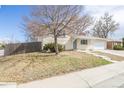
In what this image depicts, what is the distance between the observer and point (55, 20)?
18.2 metres

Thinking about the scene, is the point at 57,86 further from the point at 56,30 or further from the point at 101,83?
the point at 56,30

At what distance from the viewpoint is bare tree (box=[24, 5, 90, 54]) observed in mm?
18156

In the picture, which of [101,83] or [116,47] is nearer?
[101,83]

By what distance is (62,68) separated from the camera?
13672 millimetres

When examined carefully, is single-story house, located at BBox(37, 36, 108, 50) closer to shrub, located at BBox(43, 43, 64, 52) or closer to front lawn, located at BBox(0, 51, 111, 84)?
shrub, located at BBox(43, 43, 64, 52)

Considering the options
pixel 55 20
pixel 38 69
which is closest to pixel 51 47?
pixel 55 20

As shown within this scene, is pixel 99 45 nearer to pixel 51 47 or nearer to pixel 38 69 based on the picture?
pixel 51 47

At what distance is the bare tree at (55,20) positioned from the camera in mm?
18156

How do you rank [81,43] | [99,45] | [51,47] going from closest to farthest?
[51,47] → [81,43] → [99,45]

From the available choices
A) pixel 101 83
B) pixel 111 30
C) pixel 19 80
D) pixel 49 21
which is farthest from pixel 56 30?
pixel 111 30

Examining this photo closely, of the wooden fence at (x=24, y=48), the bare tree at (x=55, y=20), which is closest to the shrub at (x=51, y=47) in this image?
the wooden fence at (x=24, y=48)

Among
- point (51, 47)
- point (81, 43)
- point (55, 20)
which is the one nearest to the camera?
point (55, 20)

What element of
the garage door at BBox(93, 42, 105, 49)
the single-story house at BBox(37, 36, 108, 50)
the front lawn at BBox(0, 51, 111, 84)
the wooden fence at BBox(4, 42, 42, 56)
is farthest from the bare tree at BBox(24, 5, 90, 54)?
the garage door at BBox(93, 42, 105, 49)

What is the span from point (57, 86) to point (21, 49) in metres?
17.1
